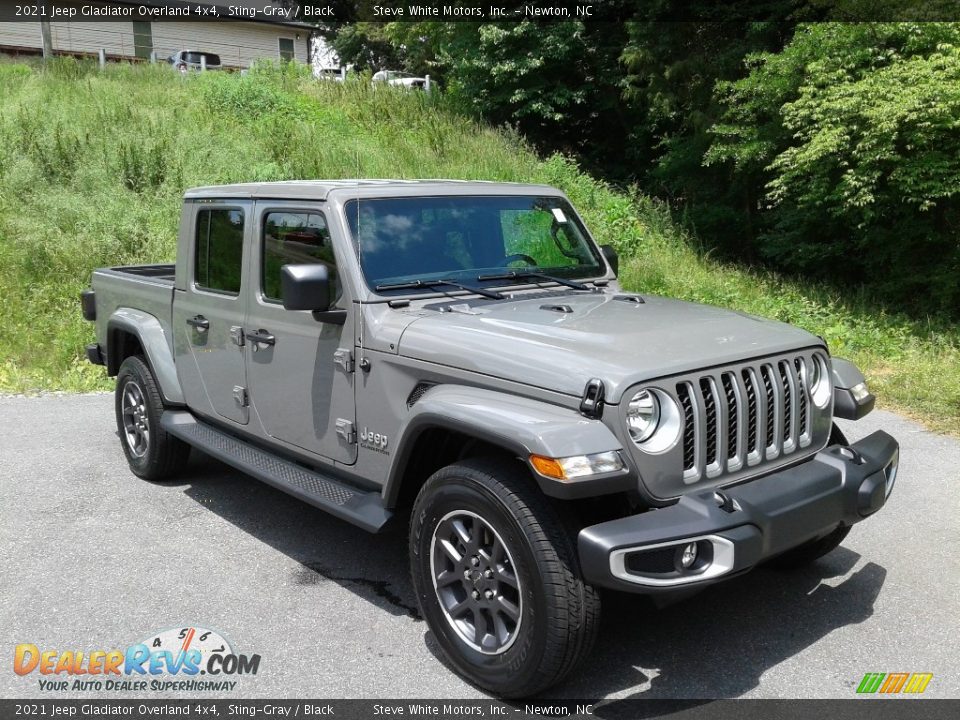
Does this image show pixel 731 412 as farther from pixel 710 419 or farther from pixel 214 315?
pixel 214 315

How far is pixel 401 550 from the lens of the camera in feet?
15.3

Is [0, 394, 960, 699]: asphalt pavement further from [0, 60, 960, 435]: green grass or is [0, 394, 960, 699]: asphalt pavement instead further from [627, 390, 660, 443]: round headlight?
[0, 60, 960, 435]: green grass

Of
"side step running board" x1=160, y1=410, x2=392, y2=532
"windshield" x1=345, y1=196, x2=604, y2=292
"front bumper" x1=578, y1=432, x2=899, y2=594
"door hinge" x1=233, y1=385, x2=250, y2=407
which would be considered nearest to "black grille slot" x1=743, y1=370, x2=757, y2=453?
"front bumper" x1=578, y1=432, x2=899, y2=594

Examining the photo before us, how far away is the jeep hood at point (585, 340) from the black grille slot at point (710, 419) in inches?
3.7

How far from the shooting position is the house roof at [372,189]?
14.0 ft

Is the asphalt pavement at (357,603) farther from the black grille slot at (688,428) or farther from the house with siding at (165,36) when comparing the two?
the house with siding at (165,36)

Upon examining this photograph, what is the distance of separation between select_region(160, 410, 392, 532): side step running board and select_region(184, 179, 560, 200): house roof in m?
1.38

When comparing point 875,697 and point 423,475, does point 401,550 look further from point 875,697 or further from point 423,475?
point 875,697

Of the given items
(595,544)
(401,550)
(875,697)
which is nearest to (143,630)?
(401,550)

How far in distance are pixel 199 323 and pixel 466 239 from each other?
1.76m

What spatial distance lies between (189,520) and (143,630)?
1.39m

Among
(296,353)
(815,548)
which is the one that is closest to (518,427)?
(296,353)

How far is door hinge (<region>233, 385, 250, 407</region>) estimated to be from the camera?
15.4 feet

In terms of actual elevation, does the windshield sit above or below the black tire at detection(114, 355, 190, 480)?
above
